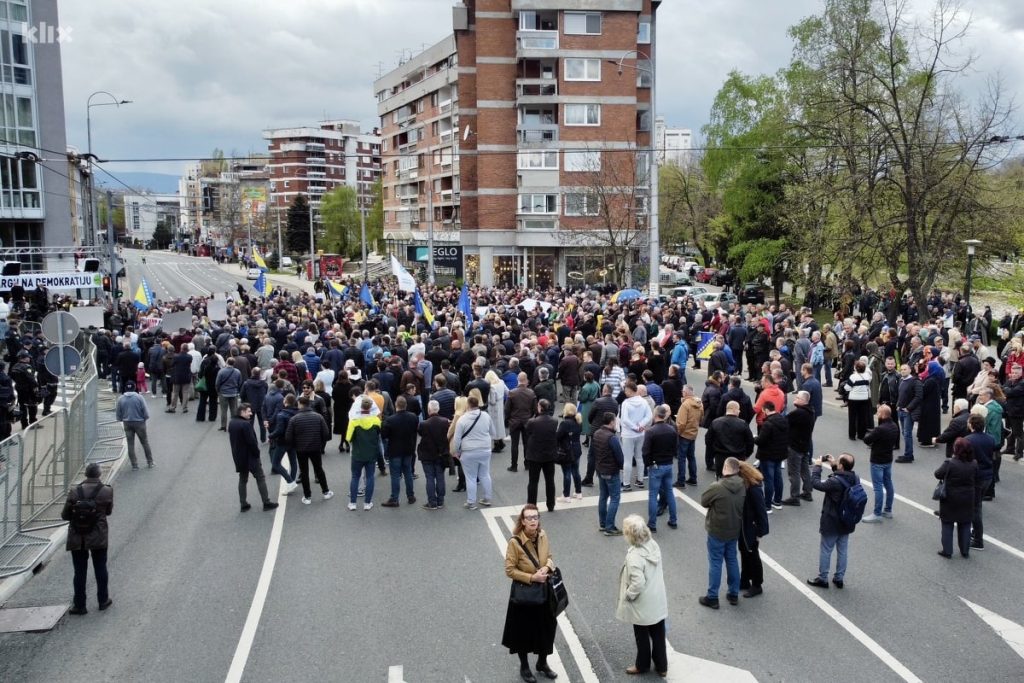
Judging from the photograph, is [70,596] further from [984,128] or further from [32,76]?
[32,76]

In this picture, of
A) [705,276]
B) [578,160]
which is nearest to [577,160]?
[578,160]

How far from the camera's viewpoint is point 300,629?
849 centimetres

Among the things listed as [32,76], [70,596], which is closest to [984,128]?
[70,596]

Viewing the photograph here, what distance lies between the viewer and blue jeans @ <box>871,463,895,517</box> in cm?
1122

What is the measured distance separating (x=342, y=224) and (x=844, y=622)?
101514 mm

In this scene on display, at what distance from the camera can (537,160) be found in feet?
179

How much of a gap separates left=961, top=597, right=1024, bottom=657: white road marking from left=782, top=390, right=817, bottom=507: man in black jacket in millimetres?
3323

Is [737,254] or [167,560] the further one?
[737,254]

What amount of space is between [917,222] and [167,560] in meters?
22.8

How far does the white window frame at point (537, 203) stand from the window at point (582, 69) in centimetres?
747

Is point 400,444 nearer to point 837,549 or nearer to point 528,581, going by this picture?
point 528,581

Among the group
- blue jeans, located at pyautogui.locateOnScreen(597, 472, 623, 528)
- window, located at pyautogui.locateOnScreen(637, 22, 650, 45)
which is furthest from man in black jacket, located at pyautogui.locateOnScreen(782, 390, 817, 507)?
window, located at pyautogui.locateOnScreen(637, 22, 650, 45)

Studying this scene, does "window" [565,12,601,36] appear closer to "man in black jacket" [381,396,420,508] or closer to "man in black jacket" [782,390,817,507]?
"man in black jacket" [381,396,420,508]

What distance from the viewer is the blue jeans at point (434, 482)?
12211 mm
